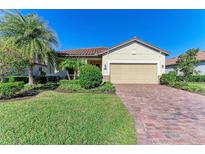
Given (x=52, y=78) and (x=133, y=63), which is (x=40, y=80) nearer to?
(x=52, y=78)

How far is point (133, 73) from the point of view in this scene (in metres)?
16.9

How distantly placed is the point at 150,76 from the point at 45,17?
39.2 feet

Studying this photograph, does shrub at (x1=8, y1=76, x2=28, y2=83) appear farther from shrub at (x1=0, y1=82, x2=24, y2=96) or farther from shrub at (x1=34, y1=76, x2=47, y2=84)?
shrub at (x1=0, y1=82, x2=24, y2=96)

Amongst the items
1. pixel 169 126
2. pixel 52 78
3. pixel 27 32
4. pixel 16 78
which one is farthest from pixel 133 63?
pixel 169 126

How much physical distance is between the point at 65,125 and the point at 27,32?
32.5ft

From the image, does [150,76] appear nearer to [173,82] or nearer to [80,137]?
[173,82]

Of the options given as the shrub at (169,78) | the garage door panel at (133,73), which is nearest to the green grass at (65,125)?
the shrub at (169,78)

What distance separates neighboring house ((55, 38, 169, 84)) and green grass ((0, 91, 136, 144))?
1083 centimetres

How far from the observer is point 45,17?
12.0 meters

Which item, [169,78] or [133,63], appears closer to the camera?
[169,78]

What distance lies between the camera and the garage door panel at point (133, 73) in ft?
55.4

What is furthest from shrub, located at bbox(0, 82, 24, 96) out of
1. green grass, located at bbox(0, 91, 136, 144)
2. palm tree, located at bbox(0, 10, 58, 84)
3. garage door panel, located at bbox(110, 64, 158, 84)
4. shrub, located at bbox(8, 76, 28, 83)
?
garage door panel, located at bbox(110, 64, 158, 84)

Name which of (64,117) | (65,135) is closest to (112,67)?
(64,117)

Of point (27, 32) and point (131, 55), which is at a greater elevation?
point (27, 32)
